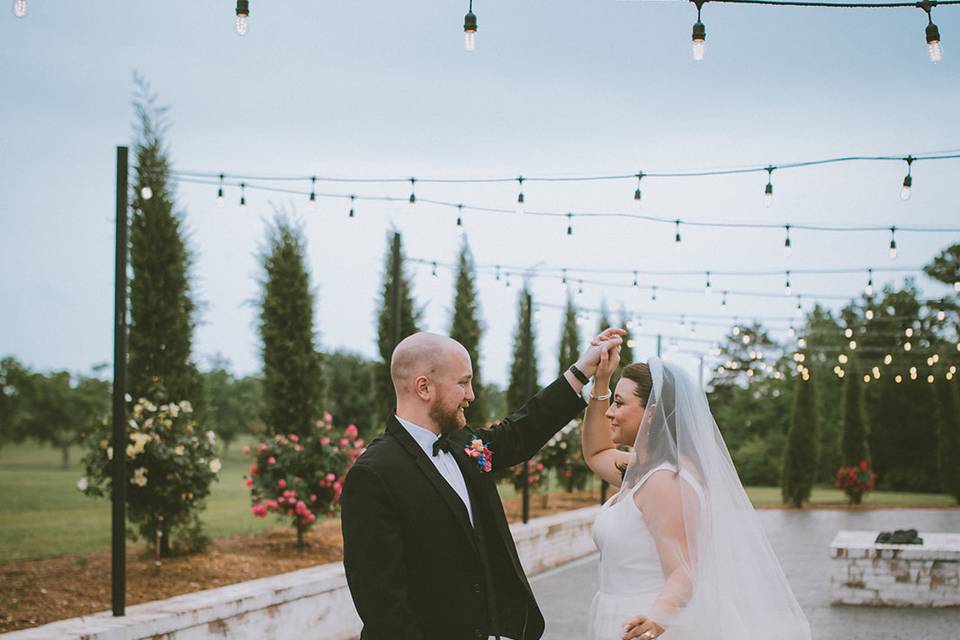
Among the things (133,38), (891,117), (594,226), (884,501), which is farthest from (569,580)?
(884,501)

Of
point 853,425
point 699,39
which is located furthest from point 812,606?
point 853,425

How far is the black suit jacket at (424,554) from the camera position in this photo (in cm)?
291

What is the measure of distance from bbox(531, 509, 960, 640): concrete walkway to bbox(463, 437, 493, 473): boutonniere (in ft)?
18.1

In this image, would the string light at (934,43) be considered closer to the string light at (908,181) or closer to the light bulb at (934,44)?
the light bulb at (934,44)

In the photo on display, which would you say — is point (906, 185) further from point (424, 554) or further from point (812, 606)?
point (424, 554)

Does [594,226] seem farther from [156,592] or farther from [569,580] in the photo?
[156,592]

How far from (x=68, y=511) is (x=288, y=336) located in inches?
476

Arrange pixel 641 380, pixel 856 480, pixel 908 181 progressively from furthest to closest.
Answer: pixel 856 480
pixel 908 181
pixel 641 380

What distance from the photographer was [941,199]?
14414mm

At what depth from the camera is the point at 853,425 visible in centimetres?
2745

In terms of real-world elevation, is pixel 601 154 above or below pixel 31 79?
below

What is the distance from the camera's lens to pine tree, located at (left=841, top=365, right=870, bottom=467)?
27.3 m

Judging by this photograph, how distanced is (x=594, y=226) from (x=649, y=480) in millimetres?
9518

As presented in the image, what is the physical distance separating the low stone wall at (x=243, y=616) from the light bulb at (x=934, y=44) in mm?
5707
